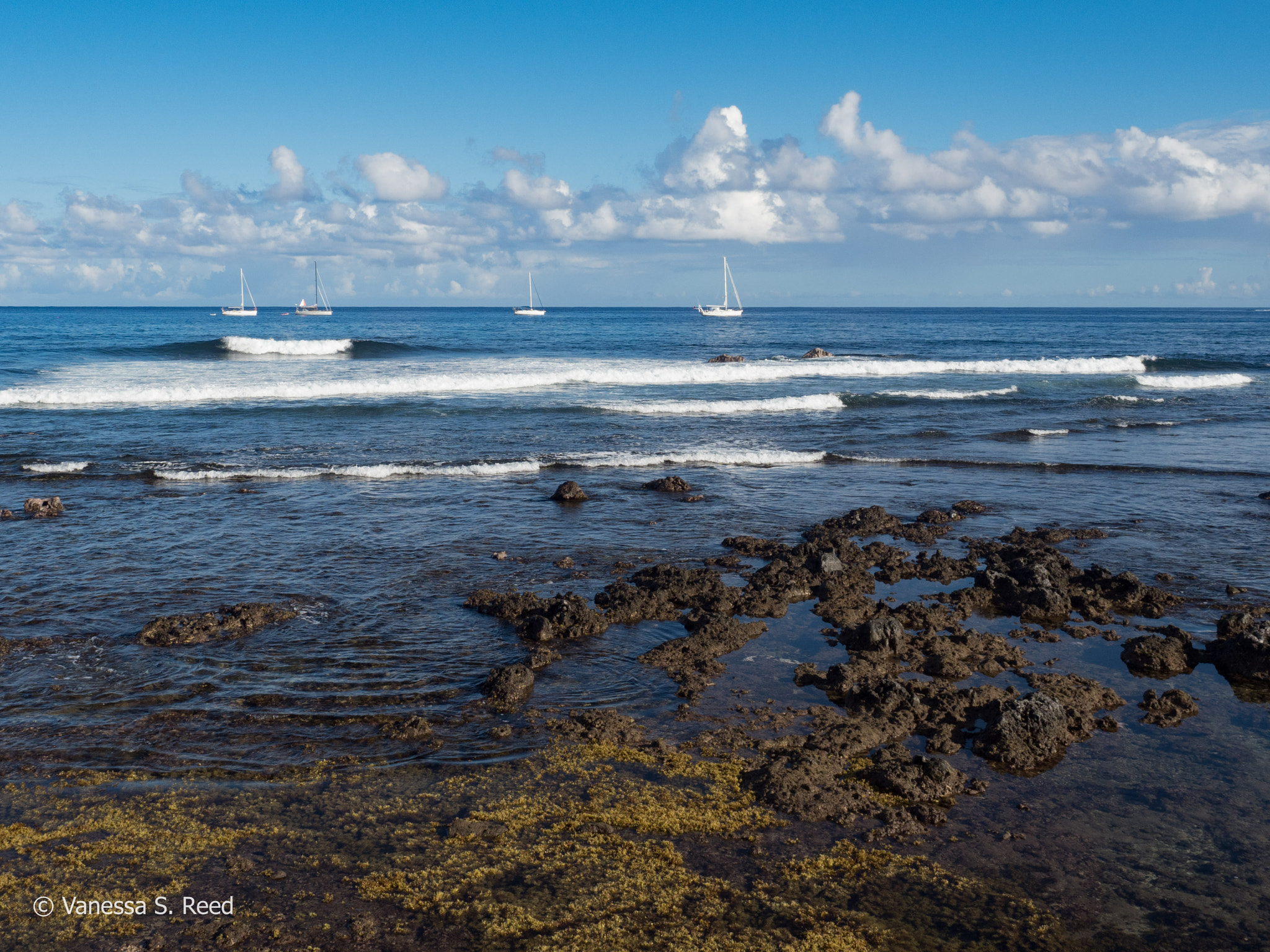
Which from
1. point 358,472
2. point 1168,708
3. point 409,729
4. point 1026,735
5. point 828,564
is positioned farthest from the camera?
point 358,472

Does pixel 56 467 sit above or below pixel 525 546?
above

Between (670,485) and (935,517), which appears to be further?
(670,485)

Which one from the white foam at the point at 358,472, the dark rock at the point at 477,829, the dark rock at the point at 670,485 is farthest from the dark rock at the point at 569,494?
the dark rock at the point at 477,829

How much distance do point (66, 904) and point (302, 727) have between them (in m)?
1.99

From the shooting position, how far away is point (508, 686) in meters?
6.88

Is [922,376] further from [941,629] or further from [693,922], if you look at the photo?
[693,922]

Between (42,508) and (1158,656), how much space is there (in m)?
15.1

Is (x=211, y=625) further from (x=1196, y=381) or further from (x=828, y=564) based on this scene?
A: (x=1196, y=381)

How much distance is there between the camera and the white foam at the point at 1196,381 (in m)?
34.9

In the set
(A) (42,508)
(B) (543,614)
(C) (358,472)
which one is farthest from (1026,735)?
(A) (42,508)

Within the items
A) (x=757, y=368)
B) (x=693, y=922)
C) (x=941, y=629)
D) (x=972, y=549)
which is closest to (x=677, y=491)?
(x=972, y=549)

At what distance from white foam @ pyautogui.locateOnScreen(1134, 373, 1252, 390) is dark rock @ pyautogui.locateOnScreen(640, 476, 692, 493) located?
29461 millimetres

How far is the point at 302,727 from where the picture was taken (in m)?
6.34

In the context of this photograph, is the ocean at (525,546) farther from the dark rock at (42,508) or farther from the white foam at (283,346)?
the white foam at (283,346)
